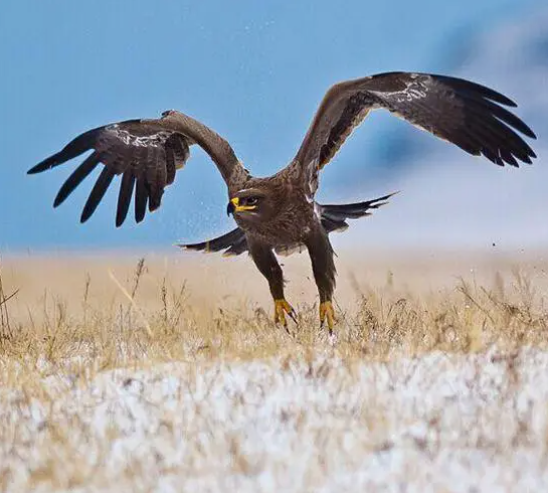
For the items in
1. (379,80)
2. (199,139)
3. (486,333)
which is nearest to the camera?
(486,333)

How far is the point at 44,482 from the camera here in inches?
127

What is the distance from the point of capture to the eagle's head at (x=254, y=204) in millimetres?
6312

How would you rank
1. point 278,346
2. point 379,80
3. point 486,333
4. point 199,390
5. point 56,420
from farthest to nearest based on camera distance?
point 379,80
point 486,333
point 278,346
point 199,390
point 56,420

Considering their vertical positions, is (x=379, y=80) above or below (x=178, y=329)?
above

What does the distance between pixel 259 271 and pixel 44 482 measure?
3.73 m

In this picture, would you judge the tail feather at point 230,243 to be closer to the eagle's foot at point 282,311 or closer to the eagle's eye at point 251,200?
the eagle's foot at point 282,311

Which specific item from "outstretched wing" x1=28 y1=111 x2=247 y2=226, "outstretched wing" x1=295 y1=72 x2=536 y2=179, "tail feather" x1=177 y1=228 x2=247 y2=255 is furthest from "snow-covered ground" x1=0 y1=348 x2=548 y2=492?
"tail feather" x1=177 y1=228 x2=247 y2=255

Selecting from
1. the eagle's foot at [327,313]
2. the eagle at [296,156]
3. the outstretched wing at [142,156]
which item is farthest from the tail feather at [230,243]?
the eagle's foot at [327,313]

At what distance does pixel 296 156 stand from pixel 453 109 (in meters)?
1.23

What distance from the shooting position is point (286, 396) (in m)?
4.05

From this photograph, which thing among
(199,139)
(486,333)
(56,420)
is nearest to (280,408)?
(56,420)

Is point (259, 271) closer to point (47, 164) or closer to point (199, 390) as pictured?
point (47, 164)

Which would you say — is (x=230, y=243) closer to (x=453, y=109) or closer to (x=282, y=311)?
(x=282, y=311)

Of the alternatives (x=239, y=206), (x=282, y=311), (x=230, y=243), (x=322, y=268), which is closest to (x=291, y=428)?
(x=239, y=206)
